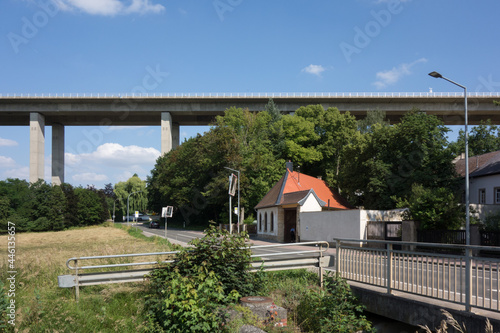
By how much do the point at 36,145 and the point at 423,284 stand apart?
269ft

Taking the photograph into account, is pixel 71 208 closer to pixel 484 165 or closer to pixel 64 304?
pixel 484 165

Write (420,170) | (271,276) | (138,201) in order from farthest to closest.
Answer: (138,201), (420,170), (271,276)

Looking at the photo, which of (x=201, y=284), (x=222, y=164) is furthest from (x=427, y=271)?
(x=222, y=164)

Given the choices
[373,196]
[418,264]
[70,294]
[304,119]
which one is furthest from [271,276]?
[304,119]

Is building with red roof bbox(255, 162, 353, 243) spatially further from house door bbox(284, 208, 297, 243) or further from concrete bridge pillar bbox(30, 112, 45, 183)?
concrete bridge pillar bbox(30, 112, 45, 183)

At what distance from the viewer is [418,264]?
7941 millimetres

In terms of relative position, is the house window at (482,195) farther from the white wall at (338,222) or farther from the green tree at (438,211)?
the green tree at (438,211)

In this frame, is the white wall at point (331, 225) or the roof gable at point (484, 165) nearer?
the white wall at point (331, 225)

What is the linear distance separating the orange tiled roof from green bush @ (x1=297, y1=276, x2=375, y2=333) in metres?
29.1

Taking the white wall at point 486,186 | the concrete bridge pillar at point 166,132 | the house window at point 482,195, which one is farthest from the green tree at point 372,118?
the concrete bridge pillar at point 166,132

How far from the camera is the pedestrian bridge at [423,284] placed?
6.46m

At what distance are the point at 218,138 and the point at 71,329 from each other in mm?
50635

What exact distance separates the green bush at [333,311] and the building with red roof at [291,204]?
27822mm

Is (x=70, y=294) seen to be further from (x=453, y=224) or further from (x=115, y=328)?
(x=453, y=224)
